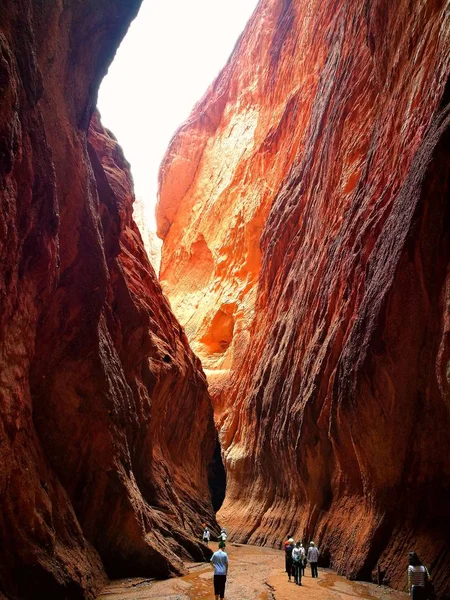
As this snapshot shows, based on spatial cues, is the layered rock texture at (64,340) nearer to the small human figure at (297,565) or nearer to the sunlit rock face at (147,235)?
the small human figure at (297,565)

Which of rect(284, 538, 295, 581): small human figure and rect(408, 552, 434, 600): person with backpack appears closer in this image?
rect(408, 552, 434, 600): person with backpack

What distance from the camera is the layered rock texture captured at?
744cm

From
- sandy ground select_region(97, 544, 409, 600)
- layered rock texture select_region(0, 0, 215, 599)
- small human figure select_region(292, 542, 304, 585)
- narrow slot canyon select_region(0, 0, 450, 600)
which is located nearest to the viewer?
layered rock texture select_region(0, 0, 215, 599)

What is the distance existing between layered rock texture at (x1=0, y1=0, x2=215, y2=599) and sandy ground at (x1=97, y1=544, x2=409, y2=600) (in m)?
0.51

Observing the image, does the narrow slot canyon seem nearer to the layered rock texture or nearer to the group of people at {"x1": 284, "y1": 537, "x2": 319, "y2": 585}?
the layered rock texture

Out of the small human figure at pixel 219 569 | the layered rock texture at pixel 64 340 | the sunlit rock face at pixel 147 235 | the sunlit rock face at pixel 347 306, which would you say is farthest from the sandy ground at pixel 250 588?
the sunlit rock face at pixel 147 235

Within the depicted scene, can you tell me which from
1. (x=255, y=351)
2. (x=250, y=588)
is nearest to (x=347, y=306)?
(x=250, y=588)

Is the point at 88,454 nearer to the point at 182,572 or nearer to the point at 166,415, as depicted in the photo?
A: the point at 182,572

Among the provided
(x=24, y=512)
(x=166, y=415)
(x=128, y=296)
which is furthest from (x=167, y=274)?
(x=24, y=512)

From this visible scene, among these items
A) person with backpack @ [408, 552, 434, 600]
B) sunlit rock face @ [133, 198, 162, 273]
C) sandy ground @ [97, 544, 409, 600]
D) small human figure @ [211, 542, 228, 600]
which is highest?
sunlit rock face @ [133, 198, 162, 273]

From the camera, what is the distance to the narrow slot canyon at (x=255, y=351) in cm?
823

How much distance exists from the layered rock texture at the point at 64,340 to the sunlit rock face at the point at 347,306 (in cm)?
514

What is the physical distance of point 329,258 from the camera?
66.0 feet

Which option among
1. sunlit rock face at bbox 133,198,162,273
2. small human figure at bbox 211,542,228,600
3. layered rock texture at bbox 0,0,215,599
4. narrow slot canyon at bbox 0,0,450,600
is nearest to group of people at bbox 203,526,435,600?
small human figure at bbox 211,542,228,600
